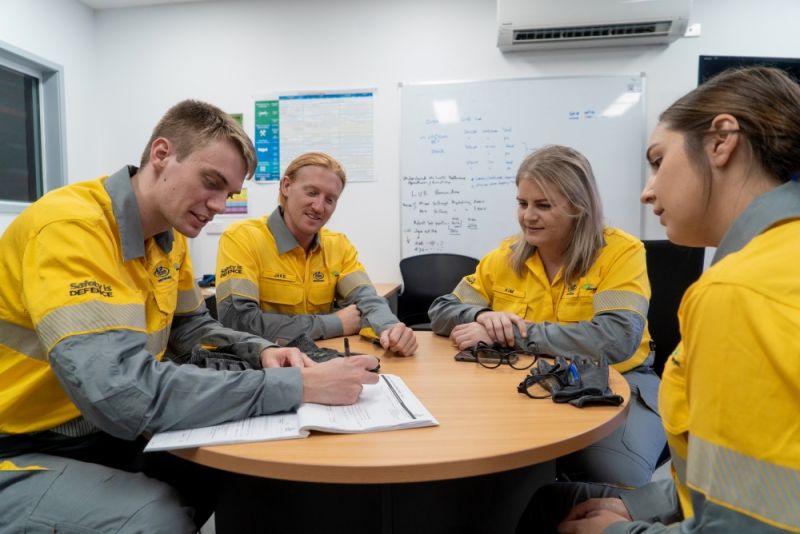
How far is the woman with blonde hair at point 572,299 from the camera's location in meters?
1.36

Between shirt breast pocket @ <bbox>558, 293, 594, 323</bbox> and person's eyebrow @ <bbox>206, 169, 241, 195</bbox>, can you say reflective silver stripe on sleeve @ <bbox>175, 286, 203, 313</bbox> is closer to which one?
person's eyebrow @ <bbox>206, 169, 241, 195</bbox>

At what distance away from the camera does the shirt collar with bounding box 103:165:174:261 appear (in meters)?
1.15

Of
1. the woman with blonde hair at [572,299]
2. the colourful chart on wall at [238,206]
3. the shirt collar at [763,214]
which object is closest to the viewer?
the shirt collar at [763,214]

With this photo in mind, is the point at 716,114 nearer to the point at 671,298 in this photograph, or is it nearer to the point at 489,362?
the point at 489,362

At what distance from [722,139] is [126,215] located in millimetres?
1167

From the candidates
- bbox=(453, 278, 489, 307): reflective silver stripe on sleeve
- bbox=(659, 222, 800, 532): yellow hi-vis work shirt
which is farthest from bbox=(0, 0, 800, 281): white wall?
bbox=(659, 222, 800, 532): yellow hi-vis work shirt

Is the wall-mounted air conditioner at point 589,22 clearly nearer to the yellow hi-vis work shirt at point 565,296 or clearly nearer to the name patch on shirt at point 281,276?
the yellow hi-vis work shirt at point 565,296

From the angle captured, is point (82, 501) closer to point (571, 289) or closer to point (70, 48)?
point (571, 289)

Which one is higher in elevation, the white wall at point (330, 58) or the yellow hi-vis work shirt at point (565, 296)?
the white wall at point (330, 58)

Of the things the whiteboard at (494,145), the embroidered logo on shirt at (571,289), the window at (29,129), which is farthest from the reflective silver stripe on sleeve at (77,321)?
the window at (29,129)

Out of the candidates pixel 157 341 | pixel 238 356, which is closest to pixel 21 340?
pixel 157 341

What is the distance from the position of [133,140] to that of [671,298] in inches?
144

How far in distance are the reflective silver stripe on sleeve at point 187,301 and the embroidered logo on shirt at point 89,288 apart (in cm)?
59

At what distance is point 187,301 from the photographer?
1557 mm
